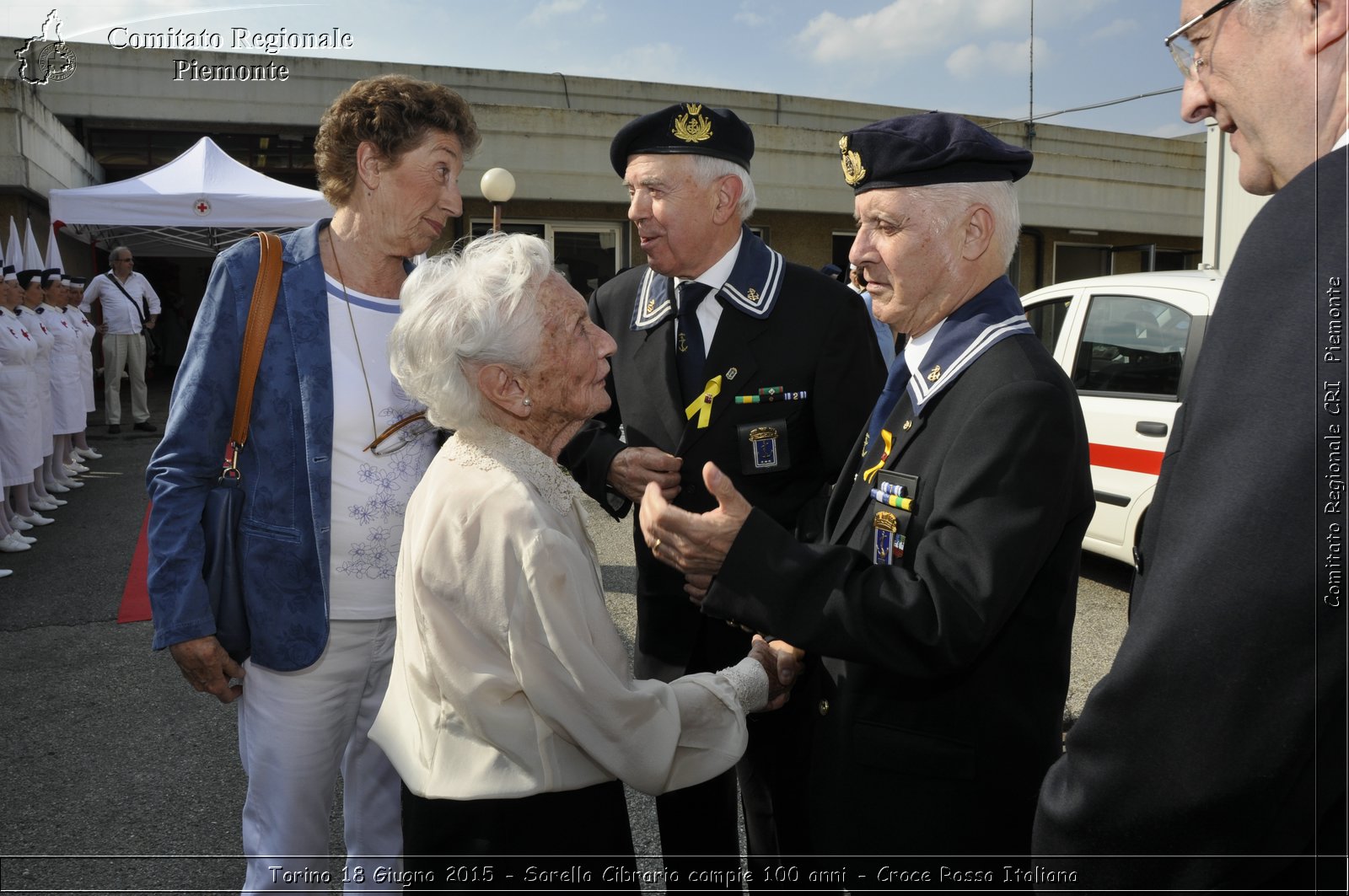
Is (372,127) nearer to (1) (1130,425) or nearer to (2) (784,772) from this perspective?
(2) (784,772)

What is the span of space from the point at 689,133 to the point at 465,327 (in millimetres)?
1292

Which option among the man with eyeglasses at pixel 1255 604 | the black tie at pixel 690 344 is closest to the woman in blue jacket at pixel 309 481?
the black tie at pixel 690 344

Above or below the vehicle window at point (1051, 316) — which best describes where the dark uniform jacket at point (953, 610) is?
below

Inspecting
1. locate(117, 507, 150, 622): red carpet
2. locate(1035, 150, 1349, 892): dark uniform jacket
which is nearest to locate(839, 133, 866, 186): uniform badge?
locate(1035, 150, 1349, 892): dark uniform jacket

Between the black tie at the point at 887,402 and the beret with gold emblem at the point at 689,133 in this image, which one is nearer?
the black tie at the point at 887,402

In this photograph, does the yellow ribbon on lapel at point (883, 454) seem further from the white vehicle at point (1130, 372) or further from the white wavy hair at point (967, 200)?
the white vehicle at point (1130, 372)

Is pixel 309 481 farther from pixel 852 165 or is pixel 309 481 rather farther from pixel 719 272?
pixel 852 165

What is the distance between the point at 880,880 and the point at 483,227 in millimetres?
16094

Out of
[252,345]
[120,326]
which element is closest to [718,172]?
[252,345]

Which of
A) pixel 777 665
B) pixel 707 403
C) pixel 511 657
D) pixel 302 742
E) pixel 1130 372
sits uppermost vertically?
pixel 1130 372

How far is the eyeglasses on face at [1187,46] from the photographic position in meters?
1.18

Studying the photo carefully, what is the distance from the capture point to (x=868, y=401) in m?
2.65

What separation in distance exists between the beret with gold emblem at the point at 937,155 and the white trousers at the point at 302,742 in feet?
5.12

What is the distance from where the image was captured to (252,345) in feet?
7.39
